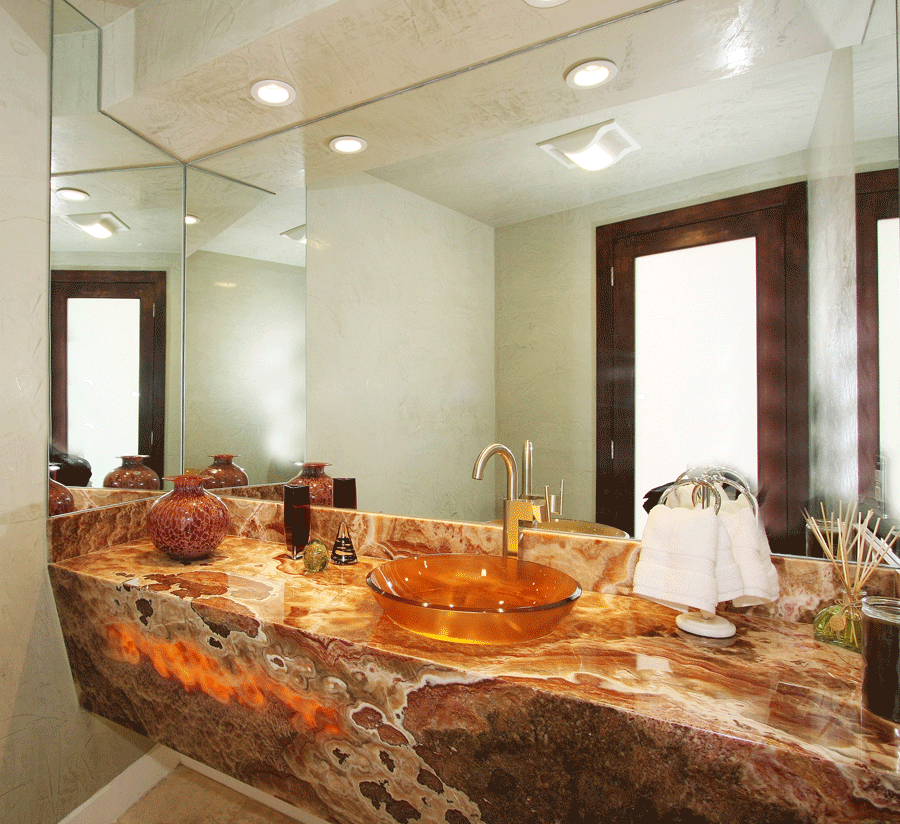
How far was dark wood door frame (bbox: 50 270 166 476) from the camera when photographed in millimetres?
1729

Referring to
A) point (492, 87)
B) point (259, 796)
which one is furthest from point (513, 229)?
point (259, 796)

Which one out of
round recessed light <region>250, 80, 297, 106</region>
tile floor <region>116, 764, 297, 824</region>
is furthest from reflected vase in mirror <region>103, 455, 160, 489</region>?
round recessed light <region>250, 80, 297, 106</region>

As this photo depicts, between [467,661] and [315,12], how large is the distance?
4.82ft

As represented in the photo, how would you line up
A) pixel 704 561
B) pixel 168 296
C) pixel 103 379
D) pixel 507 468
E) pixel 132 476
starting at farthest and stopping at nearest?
pixel 168 296 < pixel 132 476 < pixel 103 379 < pixel 507 468 < pixel 704 561

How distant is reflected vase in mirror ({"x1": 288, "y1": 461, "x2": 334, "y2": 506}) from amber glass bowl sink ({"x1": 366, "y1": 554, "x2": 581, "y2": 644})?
505 mm

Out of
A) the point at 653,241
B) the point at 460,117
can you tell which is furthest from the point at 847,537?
the point at 460,117

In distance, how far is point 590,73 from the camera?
1.37 meters

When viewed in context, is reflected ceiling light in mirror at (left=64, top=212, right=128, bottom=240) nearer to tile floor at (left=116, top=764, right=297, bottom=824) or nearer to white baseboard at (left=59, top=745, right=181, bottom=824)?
white baseboard at (left=59, top=745, right=181, bottom=824)

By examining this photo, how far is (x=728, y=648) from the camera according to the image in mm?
1024

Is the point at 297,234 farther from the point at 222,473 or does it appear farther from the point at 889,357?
the point at 889,357

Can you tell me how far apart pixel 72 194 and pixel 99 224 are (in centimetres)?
12

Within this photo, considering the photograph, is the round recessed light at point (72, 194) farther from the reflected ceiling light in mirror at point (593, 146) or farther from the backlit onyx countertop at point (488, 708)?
the reflected ceiling light in mirror at point (593, 146)

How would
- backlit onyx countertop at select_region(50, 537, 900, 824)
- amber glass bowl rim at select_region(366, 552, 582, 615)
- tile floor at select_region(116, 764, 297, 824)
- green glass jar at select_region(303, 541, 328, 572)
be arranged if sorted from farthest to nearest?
tile floor at select_region(116, 764, 297, 824) < green glass jar at select_region(303, 541, 328, 572) < amber glass bowl rim at select_region(366, 552, 582, 615) < backlit onyx countertop at select_region(50, 537, 900, 824)

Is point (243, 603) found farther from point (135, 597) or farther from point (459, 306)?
point (459, 306)
